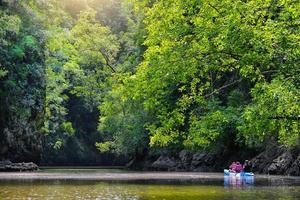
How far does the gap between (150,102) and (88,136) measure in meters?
71.3

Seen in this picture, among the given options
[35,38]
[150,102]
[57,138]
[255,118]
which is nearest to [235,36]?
[255,118]

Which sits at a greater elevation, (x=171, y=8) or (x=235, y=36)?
(x=171, y=8)

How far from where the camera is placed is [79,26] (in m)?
71.6

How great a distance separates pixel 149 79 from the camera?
24.8 metres

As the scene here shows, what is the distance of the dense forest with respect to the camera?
21656mm

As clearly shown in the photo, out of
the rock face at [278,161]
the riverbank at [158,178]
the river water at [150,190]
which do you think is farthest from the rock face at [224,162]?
the river water at [150,190]

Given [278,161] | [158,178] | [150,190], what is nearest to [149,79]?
[150,190]

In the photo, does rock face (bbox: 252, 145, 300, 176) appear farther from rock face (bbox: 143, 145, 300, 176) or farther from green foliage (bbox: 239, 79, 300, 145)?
green foliage (bbox: 239, 79, 300, 145)

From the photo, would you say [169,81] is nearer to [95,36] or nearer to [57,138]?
[95,36]

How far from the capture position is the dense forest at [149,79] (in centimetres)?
2166

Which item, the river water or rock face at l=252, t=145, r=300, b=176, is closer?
the river water

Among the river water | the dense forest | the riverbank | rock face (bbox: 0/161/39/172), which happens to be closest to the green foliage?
the dense forest

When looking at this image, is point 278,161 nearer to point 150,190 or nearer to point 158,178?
point 158,178

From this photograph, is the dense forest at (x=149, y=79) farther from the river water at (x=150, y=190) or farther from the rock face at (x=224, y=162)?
the river water at (x=150, y=190)
